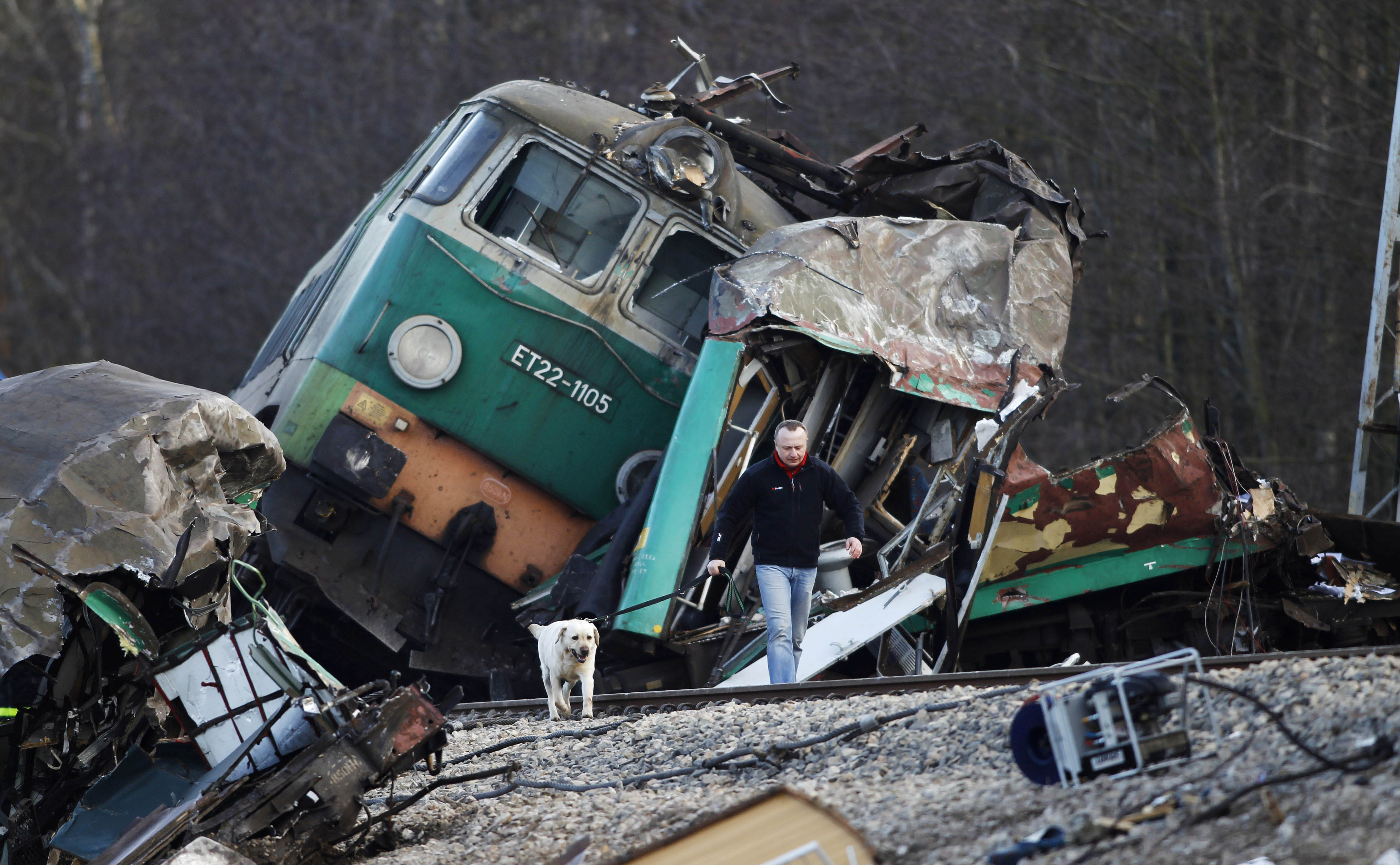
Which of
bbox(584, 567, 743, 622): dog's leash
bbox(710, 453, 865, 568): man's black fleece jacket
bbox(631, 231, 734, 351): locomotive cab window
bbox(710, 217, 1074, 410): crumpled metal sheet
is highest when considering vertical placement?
bbox(710, 217, 1074, 410): crumpled metal sheet

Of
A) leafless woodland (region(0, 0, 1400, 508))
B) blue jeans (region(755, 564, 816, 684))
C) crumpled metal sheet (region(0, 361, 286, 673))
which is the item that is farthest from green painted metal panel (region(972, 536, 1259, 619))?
leafless woodland (region(0, 0, 1400, 508))

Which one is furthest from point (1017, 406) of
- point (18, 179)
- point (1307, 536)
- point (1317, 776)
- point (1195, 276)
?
point (18, 179)

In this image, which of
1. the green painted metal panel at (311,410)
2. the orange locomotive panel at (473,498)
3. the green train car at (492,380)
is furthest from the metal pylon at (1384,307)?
the green painted metal panel at (311,410)

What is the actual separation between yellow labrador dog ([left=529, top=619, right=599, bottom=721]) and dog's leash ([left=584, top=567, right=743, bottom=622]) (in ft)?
1.47

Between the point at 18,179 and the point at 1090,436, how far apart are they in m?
25.0

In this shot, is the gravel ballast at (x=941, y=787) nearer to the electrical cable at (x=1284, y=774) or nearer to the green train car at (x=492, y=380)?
the electrical cable at (x=1284, y=774)

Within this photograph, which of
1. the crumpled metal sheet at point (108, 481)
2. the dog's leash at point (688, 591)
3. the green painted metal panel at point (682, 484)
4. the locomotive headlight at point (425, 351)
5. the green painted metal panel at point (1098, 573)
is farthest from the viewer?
the locomotive headlight at point (425, 351)

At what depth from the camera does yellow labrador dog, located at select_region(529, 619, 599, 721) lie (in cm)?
641

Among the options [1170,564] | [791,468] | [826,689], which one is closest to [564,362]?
[791,468]

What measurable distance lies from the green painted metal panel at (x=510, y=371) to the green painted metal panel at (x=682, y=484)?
1.05 metres

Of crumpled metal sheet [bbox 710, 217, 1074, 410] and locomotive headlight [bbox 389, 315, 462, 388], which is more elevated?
crumpled metal sheet [bbox 710, 217, 1074, 410]

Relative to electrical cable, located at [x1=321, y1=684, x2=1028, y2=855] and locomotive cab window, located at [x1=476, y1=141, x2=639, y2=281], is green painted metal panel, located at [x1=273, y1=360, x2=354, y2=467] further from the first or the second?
electrical cable, located at [x1=321, y1=684, x2=1028, y2=855]

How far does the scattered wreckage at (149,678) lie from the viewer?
176 inches

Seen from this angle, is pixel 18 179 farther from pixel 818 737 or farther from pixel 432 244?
pixel 818 737
